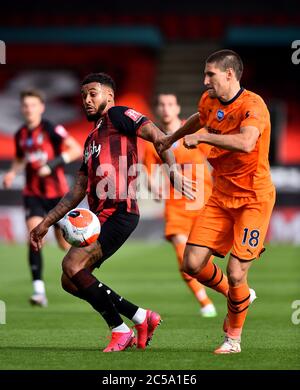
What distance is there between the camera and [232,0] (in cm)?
3088

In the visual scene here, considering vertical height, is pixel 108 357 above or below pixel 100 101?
below

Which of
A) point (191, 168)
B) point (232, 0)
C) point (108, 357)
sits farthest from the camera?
point (232, 0)

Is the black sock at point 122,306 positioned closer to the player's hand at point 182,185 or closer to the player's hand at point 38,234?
the player's hand at point 38,234

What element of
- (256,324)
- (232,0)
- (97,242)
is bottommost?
(256,324)

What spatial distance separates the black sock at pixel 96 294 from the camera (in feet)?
26.7

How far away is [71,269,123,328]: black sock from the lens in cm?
813

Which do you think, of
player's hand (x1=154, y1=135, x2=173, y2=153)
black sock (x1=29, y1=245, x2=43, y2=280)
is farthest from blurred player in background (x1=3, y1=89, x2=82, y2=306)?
player's hand (x1=154, y1=135, x2=173, y2=153)

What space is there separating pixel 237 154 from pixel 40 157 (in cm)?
524

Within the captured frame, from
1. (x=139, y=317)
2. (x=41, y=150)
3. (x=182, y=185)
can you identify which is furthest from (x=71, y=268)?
(x=41, y=150)

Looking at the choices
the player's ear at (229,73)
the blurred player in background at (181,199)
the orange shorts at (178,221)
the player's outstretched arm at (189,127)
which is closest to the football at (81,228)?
the player's outstretched arm at (189,127)

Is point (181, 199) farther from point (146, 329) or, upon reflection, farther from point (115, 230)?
point (115, 230)
